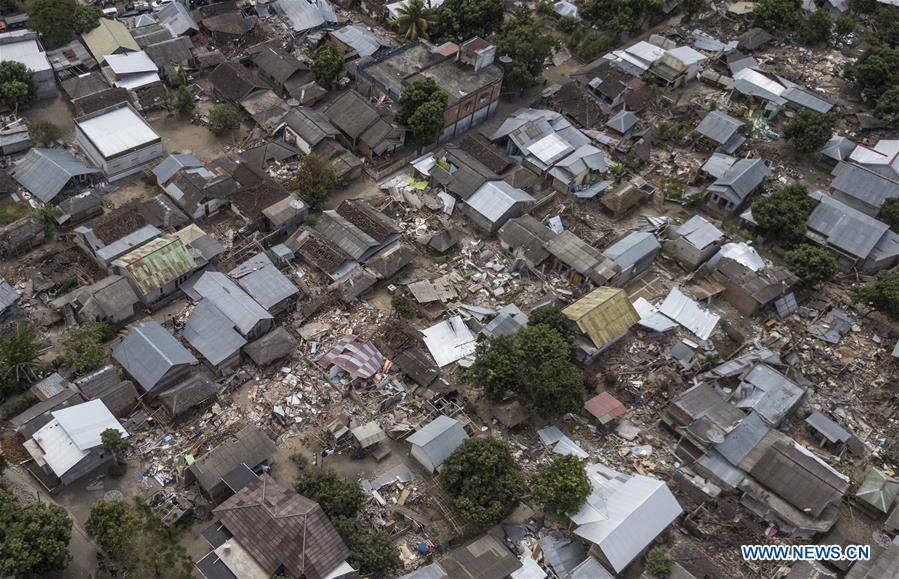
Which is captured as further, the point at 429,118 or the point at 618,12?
the point at 618,12

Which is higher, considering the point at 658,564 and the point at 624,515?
the point at 624,515

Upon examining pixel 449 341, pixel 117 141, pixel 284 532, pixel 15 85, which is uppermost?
pixel 15 85

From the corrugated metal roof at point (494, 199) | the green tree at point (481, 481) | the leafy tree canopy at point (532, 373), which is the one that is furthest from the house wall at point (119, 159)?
the green tree at point (481, 481)

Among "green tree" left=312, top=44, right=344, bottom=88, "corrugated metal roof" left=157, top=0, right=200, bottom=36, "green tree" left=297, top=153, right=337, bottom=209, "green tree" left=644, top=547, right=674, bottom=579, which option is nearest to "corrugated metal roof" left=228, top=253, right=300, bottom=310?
"green tree" left=297, top=153, right=337, bottom=209

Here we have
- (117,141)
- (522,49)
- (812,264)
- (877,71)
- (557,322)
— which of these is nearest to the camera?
(557,322)

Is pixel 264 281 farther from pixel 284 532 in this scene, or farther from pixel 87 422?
pixel 284 532

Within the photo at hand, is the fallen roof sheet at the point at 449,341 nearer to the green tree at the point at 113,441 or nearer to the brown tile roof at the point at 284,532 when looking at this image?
the brown tile roof at the point at 284,532

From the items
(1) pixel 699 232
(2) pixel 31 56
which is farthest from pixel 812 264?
(2) pixel 31 56

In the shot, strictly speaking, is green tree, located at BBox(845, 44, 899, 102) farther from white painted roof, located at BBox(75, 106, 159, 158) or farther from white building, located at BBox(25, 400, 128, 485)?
white building, located at BBox(25, 400, 128, 485)
